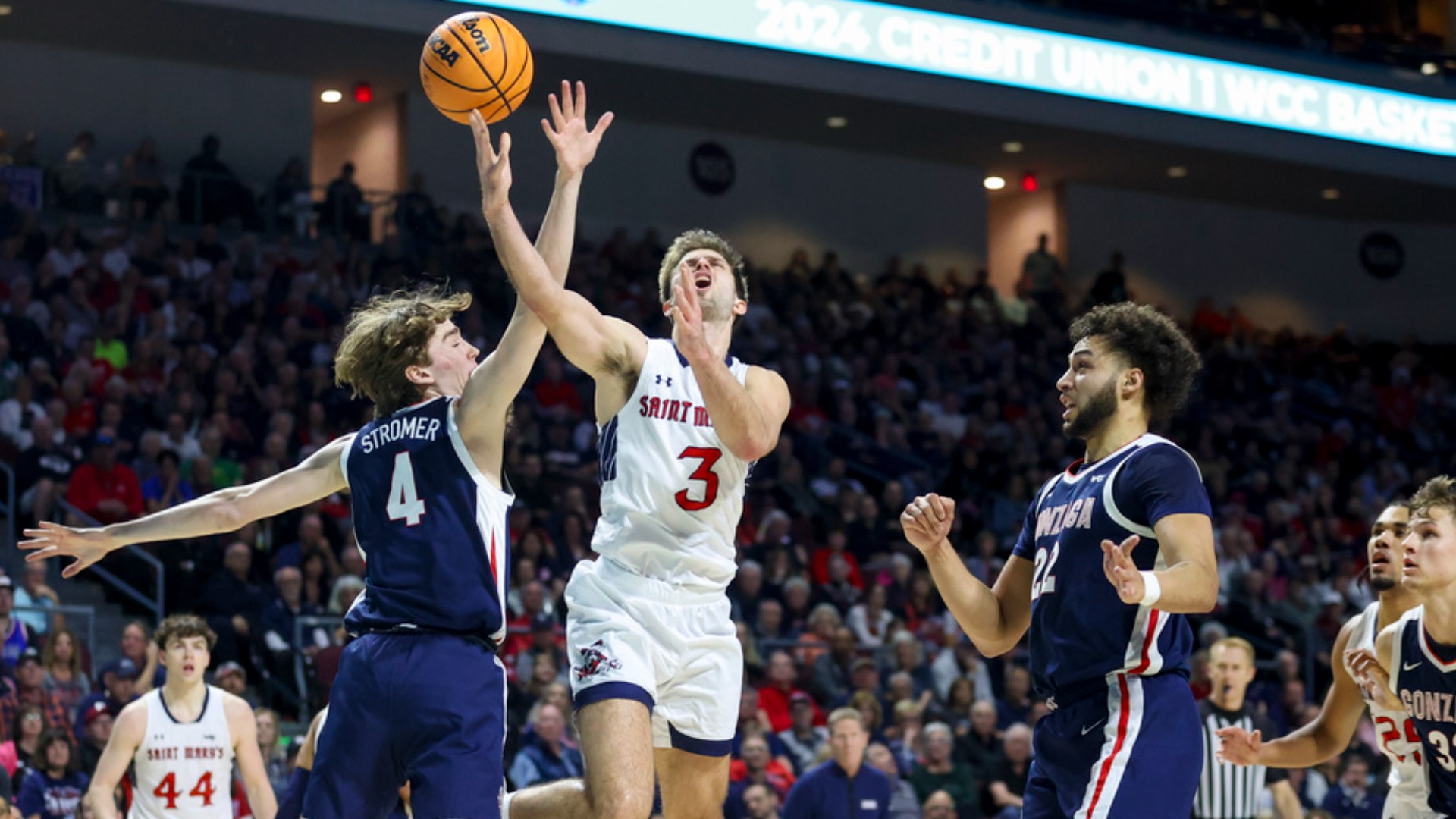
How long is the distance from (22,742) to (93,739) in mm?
432

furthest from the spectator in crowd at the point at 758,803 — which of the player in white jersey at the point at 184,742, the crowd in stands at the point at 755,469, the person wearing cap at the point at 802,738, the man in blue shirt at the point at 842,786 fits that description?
the player in white jersey at the point at 184,742

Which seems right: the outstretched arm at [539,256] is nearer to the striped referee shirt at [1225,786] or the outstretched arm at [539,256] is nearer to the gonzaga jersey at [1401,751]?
the gonzaga jersey at [1401,751]

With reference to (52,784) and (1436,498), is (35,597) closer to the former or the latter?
(52,784)

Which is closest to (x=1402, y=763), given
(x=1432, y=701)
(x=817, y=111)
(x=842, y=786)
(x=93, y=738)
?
(x=1432, y=701)

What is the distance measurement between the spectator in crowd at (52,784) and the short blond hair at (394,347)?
20.4 feet

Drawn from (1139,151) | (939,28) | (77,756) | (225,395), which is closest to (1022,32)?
(939,28)

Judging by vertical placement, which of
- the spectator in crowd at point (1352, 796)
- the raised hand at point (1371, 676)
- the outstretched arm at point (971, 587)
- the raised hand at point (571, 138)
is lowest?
the spectator in crowd at point (1352, 796)

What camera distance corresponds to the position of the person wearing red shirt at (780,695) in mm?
14023

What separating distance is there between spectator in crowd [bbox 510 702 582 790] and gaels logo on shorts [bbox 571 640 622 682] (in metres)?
6.48

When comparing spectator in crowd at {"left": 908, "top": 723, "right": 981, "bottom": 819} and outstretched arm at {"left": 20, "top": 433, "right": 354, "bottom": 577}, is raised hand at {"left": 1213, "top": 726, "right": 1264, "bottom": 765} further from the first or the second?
spectator in crowd at {"left": 908, "top": 723, "right": 981, "bottom": 819}

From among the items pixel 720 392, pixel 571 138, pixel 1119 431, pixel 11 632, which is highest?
pixel 571 138

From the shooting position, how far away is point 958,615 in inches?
226

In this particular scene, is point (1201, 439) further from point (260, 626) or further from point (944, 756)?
point (260, 626)

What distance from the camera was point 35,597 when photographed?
504 inches
